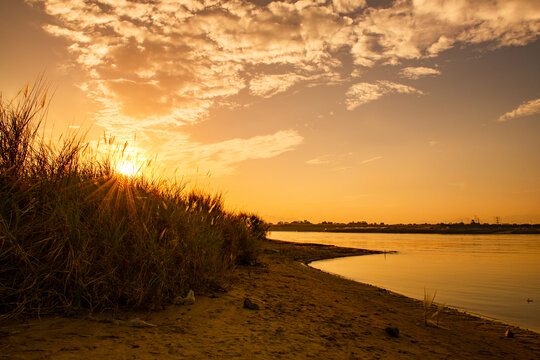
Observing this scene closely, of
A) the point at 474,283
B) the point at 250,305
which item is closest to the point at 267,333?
the point at 250,305

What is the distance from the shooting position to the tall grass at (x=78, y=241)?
3.20 meters

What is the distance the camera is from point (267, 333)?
355 cm

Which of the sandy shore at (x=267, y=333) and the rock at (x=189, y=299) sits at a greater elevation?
the rock at (x=189, y=299)

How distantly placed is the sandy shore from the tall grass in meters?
0.26

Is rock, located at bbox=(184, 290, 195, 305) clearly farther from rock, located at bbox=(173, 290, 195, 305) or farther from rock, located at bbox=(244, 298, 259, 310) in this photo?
rock, located at bbox=(244, 298, 259, 310)

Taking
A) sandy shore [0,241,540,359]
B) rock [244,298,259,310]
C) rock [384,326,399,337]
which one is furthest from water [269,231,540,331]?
rock [244,298,259,310]

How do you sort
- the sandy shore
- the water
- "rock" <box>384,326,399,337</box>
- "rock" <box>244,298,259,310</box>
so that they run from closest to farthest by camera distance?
the sandy shore → "rock" <box>384,326,399,337</box> → "rock" <box>244,298,259,310</box> → the water

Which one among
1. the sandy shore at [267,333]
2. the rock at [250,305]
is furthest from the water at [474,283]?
the rock at [250,305]

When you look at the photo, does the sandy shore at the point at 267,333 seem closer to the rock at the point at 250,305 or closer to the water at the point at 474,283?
the rock at the point at 250,305

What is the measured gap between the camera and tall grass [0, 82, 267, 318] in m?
3.20

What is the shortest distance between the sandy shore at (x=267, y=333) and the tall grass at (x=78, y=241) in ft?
0.85

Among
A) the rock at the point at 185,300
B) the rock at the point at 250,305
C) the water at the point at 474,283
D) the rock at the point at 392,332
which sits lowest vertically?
the water at the point at 474,283

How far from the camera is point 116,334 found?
2.95m

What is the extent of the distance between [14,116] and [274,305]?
169 inches
